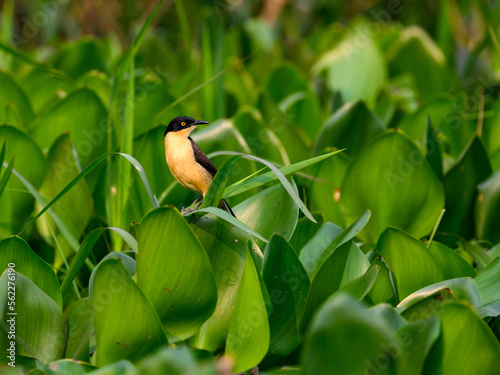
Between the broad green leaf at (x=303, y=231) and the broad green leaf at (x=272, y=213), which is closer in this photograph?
the broad green leaf at (x=272, y=213)

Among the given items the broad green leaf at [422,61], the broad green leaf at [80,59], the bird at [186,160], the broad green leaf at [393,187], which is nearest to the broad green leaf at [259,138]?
the broad green leaf at [393,187]

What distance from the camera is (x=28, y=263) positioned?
58.4 inches

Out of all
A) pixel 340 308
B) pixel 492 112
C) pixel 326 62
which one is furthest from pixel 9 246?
pixel 326 62

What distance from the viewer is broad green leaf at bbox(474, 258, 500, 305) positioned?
1.62 metres

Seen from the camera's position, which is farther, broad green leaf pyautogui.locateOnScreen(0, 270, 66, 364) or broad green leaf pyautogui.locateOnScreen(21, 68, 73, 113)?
broad green leaf pyautogui.locateOnScreen(21, 68, 73, 113)

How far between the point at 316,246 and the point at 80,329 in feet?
1.95

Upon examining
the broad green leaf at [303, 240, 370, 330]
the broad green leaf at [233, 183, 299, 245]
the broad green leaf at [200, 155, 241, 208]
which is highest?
the broad green leaf at [200, 155, 241, 208]

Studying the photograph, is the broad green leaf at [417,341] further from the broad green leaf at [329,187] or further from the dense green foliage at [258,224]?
the broad green leaf at [329,187]

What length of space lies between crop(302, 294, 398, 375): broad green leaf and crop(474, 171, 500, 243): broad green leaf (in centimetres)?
113

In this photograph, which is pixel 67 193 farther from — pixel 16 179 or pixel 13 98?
pixel 13 98

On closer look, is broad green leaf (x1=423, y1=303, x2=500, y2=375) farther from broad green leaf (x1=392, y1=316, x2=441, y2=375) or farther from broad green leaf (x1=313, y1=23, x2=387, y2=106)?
broad green leaf (x1=313, y1=23, x2=387, y2=106)

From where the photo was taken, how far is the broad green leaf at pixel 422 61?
3.54m

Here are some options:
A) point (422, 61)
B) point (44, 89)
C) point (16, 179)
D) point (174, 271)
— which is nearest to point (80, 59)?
point (44, 89)

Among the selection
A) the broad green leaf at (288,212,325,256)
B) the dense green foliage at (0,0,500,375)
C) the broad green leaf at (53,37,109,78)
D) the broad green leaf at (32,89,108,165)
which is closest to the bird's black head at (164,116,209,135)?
the dense green foliage at (0,0,500,375)
